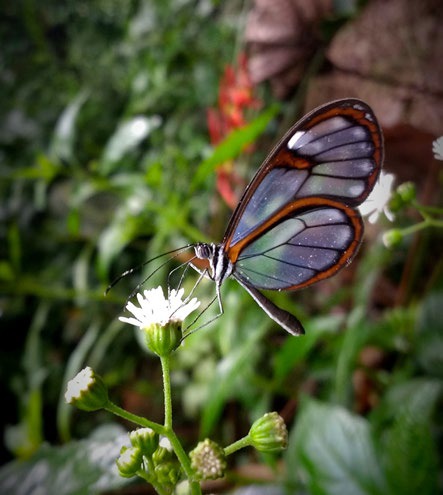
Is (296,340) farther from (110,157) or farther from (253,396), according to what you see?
(110,157)

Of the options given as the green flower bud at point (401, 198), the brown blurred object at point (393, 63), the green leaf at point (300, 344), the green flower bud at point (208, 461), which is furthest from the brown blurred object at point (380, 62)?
the green flower bud at point (208, 461)

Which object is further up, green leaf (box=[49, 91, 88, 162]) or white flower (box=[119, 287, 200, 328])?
green leaf (box=[49, 91, 88, 162])

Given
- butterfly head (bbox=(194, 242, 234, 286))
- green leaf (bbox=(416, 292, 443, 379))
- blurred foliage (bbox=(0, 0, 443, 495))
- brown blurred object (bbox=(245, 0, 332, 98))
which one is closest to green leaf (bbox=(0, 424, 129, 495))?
blurred foliage (bbox=(0, 0, 443, 495))

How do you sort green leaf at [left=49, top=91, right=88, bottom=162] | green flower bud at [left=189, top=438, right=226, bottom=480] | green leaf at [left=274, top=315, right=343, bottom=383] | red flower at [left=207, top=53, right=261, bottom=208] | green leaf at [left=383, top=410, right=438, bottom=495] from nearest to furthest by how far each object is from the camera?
green flower bud at [left=189, top=438, right=226, bottom=480]
green leaf at [left=383, top=410, right=438, bottom=495]
green leaf at [left=274, top=315, right=343, bottom=383]
red flower at [left=207, top=53, right=261, bottom=208]
green leaf at [left=49, top=91, right=88, bottom=162]

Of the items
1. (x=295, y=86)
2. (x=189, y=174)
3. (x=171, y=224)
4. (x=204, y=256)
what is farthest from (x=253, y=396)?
(x=204, y=256)

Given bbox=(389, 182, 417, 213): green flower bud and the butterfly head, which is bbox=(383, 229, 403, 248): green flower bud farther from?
the butterfly head

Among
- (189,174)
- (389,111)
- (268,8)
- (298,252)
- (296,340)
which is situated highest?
(268,8)

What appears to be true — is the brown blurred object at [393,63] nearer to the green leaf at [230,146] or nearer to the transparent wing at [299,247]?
the green leaf at [230,146]
